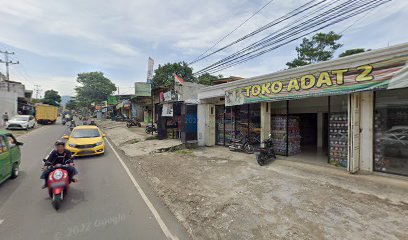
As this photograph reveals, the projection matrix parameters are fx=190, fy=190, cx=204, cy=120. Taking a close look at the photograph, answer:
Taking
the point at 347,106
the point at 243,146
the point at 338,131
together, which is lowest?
the point at 243,146

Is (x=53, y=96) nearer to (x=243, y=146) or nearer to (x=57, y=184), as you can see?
(x=243, y=146)

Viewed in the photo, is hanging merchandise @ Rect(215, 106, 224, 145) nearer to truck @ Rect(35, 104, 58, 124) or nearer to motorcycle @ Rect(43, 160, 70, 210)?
motorcycle @ Rect(43, 160, 70, 210)

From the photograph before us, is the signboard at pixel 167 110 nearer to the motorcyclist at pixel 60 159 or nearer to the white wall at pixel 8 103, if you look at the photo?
the motorcyclist at pixel 60 159

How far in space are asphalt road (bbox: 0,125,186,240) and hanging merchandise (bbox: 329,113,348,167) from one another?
7.19 m

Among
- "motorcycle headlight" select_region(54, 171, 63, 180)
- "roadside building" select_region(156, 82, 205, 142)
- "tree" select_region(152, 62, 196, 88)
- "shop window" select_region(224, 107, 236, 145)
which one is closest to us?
"motorcycle headlight" select_region(54, 171, 63, 180)

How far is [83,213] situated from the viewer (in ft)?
13.8

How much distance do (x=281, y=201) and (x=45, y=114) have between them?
123 feet

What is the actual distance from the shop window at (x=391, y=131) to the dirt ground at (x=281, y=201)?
0.58m

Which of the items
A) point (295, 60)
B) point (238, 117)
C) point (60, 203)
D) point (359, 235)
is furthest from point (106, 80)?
point (359, 235)

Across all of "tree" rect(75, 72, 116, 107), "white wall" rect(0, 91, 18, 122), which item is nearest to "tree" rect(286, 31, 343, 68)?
"white wall" rect(0, 91, 18, 122)

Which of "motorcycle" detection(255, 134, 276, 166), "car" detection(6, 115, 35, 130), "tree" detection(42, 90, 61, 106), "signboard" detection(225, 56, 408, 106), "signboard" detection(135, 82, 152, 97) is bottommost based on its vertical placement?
"motorcycle" detection(255, 134, 276, 166)

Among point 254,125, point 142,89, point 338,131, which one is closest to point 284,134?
point 254,125

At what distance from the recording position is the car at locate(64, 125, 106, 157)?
364 inches

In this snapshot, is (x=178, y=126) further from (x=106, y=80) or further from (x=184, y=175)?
(x=106, y=80)
